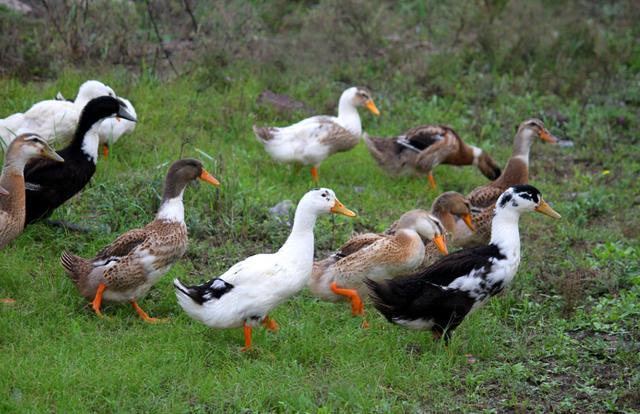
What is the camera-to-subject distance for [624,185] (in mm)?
10281

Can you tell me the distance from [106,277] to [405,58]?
24.6ft

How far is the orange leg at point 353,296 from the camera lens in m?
7.00

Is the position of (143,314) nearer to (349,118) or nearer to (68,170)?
(68,170)

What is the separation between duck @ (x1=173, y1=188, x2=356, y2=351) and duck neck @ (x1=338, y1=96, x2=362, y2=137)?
3618 mm

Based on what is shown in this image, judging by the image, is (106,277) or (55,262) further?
(55,262)

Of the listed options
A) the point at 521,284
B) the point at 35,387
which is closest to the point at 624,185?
the point at 521,284

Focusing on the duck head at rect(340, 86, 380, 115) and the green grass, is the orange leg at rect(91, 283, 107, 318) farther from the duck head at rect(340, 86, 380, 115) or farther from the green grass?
the duck head at rect(340, 86, 380, 115)

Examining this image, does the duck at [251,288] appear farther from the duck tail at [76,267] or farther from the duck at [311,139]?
the duck at [311,139]

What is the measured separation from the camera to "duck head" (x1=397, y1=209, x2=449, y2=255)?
7.16m

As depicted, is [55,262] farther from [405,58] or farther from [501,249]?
[405,58]

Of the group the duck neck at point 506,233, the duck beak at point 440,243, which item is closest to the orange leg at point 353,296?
the duck beak at point 440,243

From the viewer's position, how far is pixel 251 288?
6.18 metres

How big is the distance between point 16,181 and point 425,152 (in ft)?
15.2

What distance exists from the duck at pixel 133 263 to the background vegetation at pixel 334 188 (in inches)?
8.2
